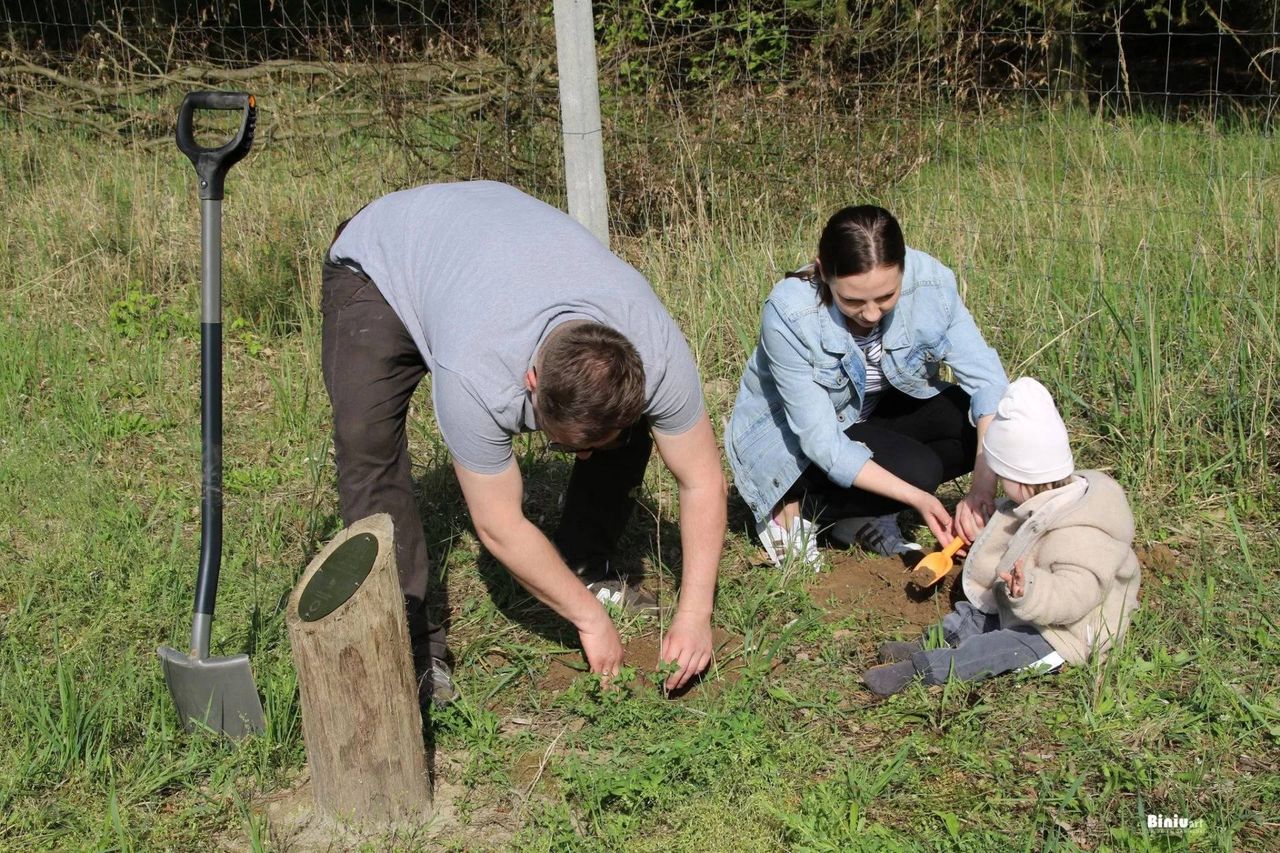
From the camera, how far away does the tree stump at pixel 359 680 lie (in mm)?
2469

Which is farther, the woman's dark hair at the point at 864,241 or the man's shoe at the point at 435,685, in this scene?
the woman's dark hair at the point at 864,241

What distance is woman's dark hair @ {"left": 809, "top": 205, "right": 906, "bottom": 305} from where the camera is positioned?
10.8 feet

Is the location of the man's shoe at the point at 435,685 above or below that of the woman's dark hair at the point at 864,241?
below

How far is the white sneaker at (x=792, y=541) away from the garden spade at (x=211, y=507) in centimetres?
168

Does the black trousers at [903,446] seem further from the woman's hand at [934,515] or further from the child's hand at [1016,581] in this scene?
the child's hand at [1016,581]

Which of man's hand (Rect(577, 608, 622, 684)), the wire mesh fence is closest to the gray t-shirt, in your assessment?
man's hand (Rect(577, 608, 622, 684))

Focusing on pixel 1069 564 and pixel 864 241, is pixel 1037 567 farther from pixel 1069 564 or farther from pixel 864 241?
pixel 864 241

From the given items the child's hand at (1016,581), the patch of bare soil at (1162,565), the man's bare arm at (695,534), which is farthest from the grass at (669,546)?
the child's hand at (1016,581)

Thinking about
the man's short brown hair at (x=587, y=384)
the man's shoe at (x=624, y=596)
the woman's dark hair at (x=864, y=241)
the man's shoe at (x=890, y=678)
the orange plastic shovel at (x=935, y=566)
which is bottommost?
the man's shoe at (x=890, y=678)

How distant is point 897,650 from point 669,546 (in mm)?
1054

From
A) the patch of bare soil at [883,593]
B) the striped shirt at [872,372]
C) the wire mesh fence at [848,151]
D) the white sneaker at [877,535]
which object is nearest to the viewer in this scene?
the patch of bare soil at [883,593]

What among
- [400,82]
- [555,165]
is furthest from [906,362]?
[400,82]

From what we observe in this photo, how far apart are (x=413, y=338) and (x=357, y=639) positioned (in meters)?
0.82

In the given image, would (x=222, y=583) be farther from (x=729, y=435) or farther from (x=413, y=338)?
(x=729, y=435)
